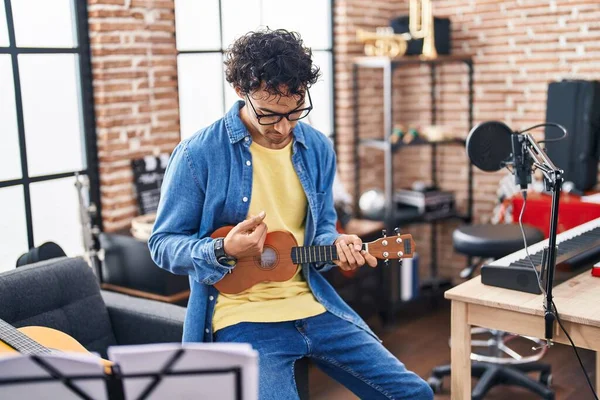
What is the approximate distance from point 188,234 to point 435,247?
3.20 meters

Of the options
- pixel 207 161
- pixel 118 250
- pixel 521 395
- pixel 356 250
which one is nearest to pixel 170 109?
pixel 118 250

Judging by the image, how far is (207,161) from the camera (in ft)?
7.06

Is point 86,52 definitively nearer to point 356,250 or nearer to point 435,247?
point 356,250

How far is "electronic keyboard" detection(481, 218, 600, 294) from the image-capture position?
2191mm

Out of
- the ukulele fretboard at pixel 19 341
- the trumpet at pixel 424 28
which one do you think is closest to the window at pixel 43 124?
the ukulele fretboard at pixel 19 341

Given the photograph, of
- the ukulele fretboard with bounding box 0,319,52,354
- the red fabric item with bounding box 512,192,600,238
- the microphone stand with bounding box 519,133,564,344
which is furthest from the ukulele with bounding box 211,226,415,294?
the red fabric item with bounding box 512,192,600,238

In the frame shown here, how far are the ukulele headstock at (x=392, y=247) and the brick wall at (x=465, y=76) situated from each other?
8.85 ft

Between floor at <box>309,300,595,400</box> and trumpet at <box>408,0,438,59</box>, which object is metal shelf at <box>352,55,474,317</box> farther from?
floor at <box>309,300,595,400</box>

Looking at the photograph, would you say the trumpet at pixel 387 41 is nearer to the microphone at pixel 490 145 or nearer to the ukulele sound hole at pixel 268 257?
the microphone at pixel 490 145

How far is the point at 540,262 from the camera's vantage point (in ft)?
7.32

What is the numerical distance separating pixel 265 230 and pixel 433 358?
7.11 ft

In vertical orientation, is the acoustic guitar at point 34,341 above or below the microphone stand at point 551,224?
below

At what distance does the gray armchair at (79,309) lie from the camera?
8.13 feet

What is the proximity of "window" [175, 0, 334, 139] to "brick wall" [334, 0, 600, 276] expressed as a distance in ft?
1.58
